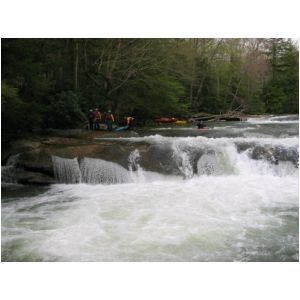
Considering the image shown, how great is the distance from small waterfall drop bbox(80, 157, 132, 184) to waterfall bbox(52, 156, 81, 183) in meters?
0.09

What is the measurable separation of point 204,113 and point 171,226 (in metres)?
5.60

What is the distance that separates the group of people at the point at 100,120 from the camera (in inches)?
328

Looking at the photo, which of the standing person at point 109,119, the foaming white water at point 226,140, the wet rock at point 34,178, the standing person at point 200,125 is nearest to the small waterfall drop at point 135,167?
the foaming white water at point 226,140

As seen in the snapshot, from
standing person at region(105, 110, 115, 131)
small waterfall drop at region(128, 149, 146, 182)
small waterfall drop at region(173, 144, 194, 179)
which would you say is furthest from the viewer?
standing person at region(105, 110, 115, 131)

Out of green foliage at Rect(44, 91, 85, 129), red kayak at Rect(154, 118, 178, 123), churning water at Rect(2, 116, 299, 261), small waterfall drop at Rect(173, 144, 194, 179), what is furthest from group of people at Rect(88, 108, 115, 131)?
small waterfall drop at Rect(173, 144, 194, 179)

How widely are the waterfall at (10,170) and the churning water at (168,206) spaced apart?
35 cm

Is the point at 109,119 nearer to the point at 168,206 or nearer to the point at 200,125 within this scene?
the point at 200,125

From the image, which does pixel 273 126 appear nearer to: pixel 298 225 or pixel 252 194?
pixel 252 194

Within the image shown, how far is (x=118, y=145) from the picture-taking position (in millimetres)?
7176

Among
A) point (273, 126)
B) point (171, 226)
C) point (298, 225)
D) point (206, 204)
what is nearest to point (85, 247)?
point (171, 226)

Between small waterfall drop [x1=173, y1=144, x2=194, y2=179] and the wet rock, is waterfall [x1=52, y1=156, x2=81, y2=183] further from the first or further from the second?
small waterfall drop [x1=173, y1=144, x2=194, y2=179]

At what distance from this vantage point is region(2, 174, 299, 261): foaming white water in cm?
396

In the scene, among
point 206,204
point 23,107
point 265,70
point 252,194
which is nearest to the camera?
point 206,204

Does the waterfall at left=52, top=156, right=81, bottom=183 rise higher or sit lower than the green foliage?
lower
